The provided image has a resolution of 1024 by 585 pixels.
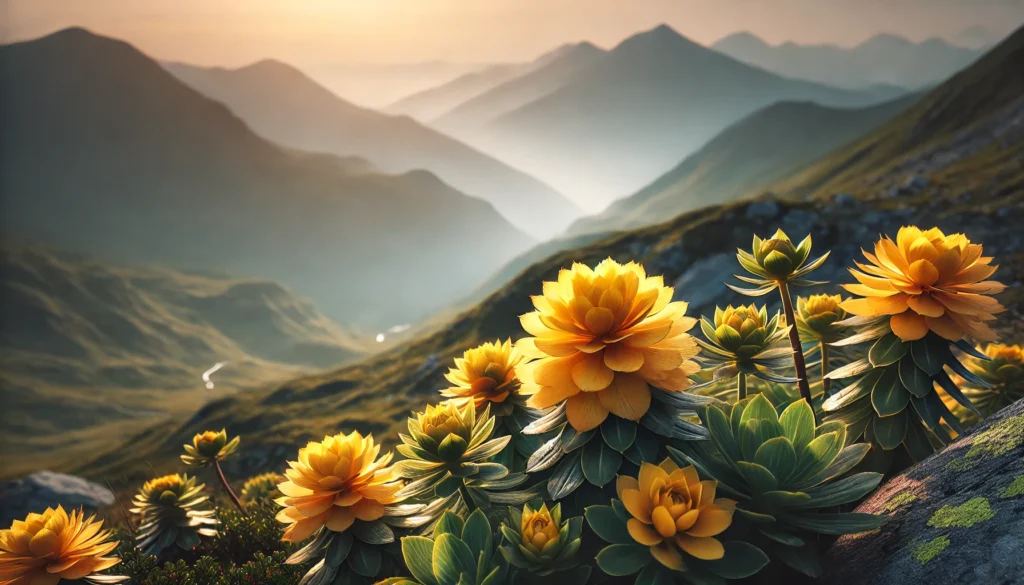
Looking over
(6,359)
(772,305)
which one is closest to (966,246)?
(772,305)

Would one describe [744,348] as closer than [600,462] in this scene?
No

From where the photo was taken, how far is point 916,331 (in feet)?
8.02

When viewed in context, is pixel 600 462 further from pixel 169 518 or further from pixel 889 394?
pixel 169 518

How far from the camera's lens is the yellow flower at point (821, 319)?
3305 mm

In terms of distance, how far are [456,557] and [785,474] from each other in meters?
1.33

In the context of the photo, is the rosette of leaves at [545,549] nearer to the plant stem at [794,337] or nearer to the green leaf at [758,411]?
the green leaf at [758,411]

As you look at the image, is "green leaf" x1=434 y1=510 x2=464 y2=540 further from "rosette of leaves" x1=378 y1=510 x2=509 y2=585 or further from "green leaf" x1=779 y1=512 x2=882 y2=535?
"green leaf" x1=779 y1=512 x2=882 y2=535

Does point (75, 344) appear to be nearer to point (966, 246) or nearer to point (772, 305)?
point (772, 305)

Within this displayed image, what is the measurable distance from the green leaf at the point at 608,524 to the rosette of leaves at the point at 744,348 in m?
1.24

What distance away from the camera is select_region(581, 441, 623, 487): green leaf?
2.01 meters

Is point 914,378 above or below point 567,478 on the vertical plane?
above

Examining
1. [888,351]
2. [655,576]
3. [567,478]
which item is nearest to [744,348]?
[888,351]

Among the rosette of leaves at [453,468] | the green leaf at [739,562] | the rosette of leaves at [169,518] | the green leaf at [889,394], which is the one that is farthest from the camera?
the rosette of leaves at [169,518]

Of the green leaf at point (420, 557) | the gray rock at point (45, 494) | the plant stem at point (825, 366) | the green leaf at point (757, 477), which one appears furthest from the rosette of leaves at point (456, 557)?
the gray rock at point (45, 494)
